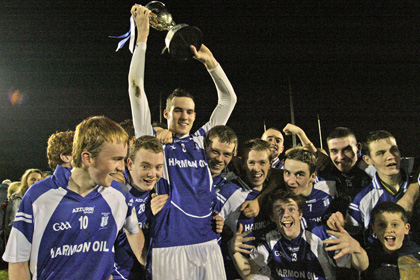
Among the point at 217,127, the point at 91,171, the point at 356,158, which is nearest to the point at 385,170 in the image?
the point at 356,158

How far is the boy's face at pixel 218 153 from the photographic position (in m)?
3.02

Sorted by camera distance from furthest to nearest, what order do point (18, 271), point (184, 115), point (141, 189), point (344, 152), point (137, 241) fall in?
point (344, 152)
point (184, 115)
point (141, 189)
point (137, 241)
point (18, 271)

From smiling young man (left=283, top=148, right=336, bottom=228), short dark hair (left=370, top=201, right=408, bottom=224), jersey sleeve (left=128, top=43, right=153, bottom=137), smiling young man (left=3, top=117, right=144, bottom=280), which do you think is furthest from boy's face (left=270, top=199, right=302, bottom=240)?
smiling young man (left=3, top=117, right=144, bottom=280)

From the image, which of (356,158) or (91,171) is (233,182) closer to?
(356,158)

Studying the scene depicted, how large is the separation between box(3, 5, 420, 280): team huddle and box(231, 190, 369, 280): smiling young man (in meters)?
0.01

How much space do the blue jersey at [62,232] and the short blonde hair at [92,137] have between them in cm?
17

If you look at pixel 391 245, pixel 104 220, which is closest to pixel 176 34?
pixel 104 220

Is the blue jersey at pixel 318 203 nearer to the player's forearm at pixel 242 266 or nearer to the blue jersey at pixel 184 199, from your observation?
the player's forearm at pixel 242 266

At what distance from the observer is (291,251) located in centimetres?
312

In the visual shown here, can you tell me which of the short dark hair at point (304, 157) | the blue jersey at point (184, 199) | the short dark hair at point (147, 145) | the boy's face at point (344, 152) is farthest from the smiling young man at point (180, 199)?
the boy's face at point (344, 152)

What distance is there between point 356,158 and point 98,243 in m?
3.04

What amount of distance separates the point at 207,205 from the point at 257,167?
0.82 meters

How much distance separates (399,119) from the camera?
17.6 meters

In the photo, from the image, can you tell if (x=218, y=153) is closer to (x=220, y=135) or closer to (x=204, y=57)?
(x=220, y=135)
